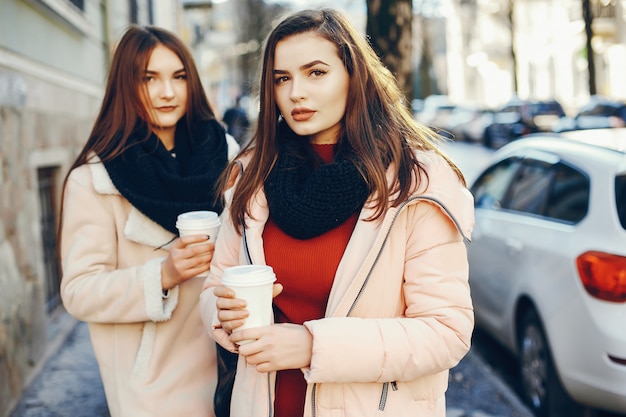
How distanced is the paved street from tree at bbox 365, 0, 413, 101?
6.99 feet

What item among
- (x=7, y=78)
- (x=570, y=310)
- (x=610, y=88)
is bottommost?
(x=570, y=310)

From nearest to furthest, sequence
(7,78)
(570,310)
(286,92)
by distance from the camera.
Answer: (286,92) < (570,310) < (7,78)

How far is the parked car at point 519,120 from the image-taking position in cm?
2421

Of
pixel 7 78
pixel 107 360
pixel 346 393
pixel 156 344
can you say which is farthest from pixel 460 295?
pixel 7 78

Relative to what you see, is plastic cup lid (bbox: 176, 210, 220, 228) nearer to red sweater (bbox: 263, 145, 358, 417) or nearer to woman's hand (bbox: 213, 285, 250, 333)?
red sweater (bbox: 263, 145, 358, 417)

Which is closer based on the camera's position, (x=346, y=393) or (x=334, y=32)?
(x=346, y=393)

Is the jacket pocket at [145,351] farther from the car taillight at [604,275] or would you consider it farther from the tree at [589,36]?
the tree at [589,36]

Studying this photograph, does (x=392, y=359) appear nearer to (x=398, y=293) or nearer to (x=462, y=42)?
(x=398, y=293)

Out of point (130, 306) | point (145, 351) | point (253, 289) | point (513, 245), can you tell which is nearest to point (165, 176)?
point (130, 306)

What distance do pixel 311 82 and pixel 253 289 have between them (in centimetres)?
63

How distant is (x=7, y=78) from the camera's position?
4496 mm

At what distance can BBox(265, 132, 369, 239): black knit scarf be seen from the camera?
1925 millimetres

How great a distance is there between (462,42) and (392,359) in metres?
56.9

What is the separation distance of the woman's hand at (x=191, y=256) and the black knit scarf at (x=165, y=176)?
0.89ft
